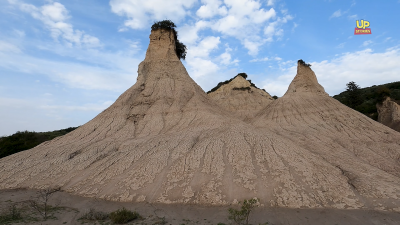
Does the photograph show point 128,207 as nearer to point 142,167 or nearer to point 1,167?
point 142,167

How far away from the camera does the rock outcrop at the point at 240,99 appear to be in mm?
28880

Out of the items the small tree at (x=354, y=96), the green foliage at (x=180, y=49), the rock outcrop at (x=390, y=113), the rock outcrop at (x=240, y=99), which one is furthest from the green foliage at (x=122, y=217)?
the small tree at (x=354, y=96)

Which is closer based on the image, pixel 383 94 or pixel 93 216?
pixel 93 216

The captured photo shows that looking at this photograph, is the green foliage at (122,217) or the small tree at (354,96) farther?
the small tree at (354,96)

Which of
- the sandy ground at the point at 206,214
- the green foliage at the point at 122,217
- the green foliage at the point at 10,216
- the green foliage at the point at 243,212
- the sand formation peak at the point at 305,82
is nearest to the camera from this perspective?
the green foliage at the point at 243,212

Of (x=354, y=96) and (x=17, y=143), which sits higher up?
(x=354, y=96)

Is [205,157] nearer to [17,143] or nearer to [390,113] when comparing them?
[17,143]

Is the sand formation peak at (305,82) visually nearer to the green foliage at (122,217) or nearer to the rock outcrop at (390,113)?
the rock outcrop at (390,113)

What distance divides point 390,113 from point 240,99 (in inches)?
642

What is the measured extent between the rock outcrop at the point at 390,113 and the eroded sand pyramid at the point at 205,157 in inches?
314

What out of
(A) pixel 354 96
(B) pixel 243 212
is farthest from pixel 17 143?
(A) pixel 354 96

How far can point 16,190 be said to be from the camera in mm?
11219

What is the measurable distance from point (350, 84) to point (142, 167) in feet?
118

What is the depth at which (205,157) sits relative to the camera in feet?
38.9
